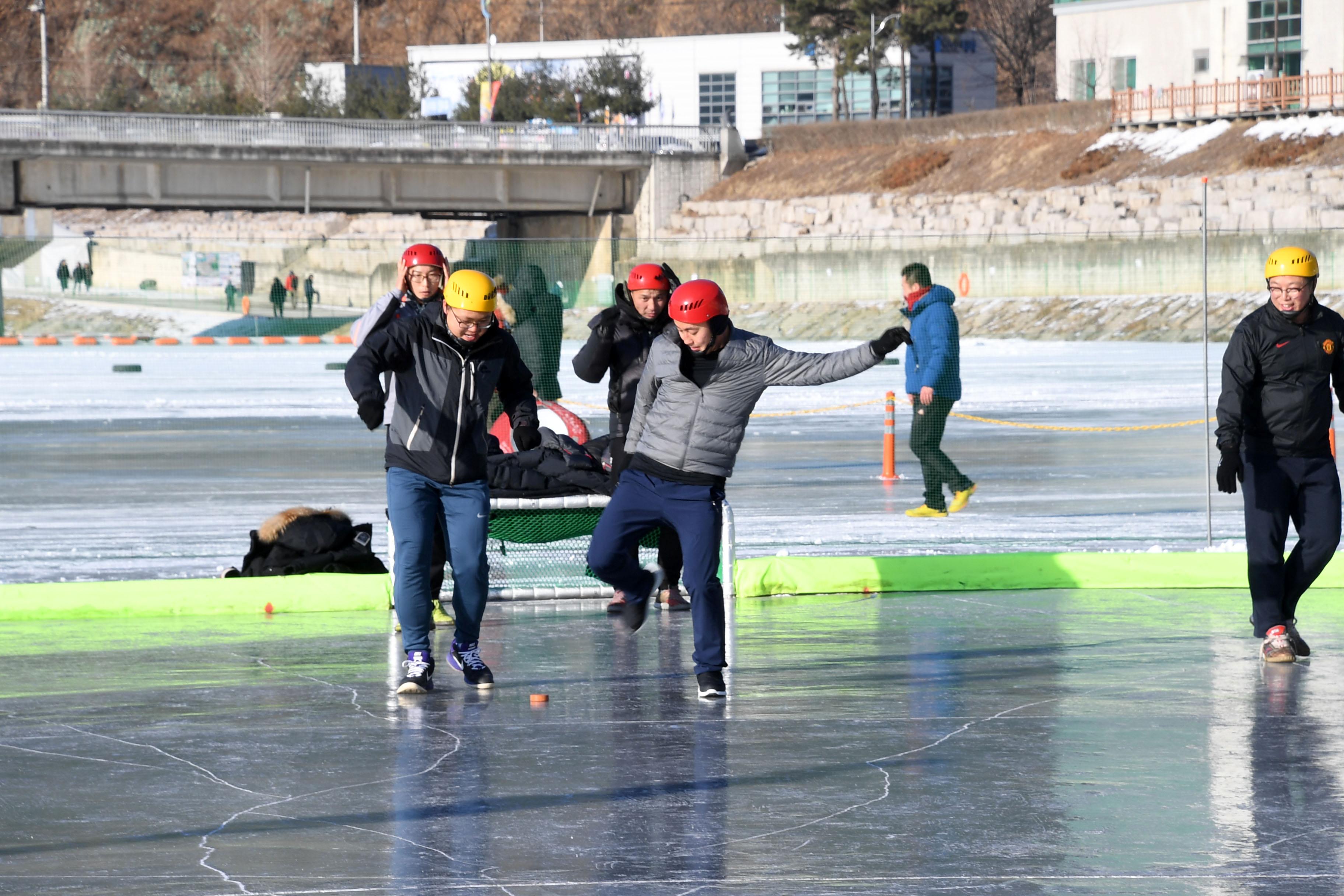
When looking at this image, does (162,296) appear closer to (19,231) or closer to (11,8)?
(19,231)

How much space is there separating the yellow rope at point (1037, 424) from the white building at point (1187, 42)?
127 feet

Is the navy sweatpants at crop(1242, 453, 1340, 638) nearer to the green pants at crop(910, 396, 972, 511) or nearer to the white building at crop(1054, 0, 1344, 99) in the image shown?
the green pants at crop(910, 396, 972, 511)

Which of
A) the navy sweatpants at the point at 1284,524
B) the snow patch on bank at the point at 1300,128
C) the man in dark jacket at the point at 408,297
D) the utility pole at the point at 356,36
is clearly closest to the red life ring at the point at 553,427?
the man in dark jacket at the point at 408,297

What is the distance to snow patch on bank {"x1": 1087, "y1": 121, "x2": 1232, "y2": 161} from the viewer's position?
56.8m

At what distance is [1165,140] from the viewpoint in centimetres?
5828

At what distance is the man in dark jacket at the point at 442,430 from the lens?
306 inches

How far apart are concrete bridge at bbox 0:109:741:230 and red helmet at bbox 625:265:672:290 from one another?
156ft

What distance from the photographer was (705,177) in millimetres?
68312

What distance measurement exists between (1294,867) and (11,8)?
456 feet

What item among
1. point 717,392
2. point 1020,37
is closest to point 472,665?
point 717,392

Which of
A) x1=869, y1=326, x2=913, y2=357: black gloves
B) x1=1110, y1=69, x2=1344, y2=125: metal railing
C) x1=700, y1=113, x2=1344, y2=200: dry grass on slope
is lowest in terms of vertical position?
x1=869, y1=326, x2=913, y2=357: black gloves

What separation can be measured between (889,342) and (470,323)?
5.57 ft

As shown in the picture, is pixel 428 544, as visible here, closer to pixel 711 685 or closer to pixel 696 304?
pixel 711 685

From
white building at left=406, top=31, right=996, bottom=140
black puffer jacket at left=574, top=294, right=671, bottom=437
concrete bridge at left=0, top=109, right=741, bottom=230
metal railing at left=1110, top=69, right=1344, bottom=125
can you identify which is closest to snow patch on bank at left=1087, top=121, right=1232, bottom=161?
metal railing at left=1110, top=69, right=1344, bottom=125
